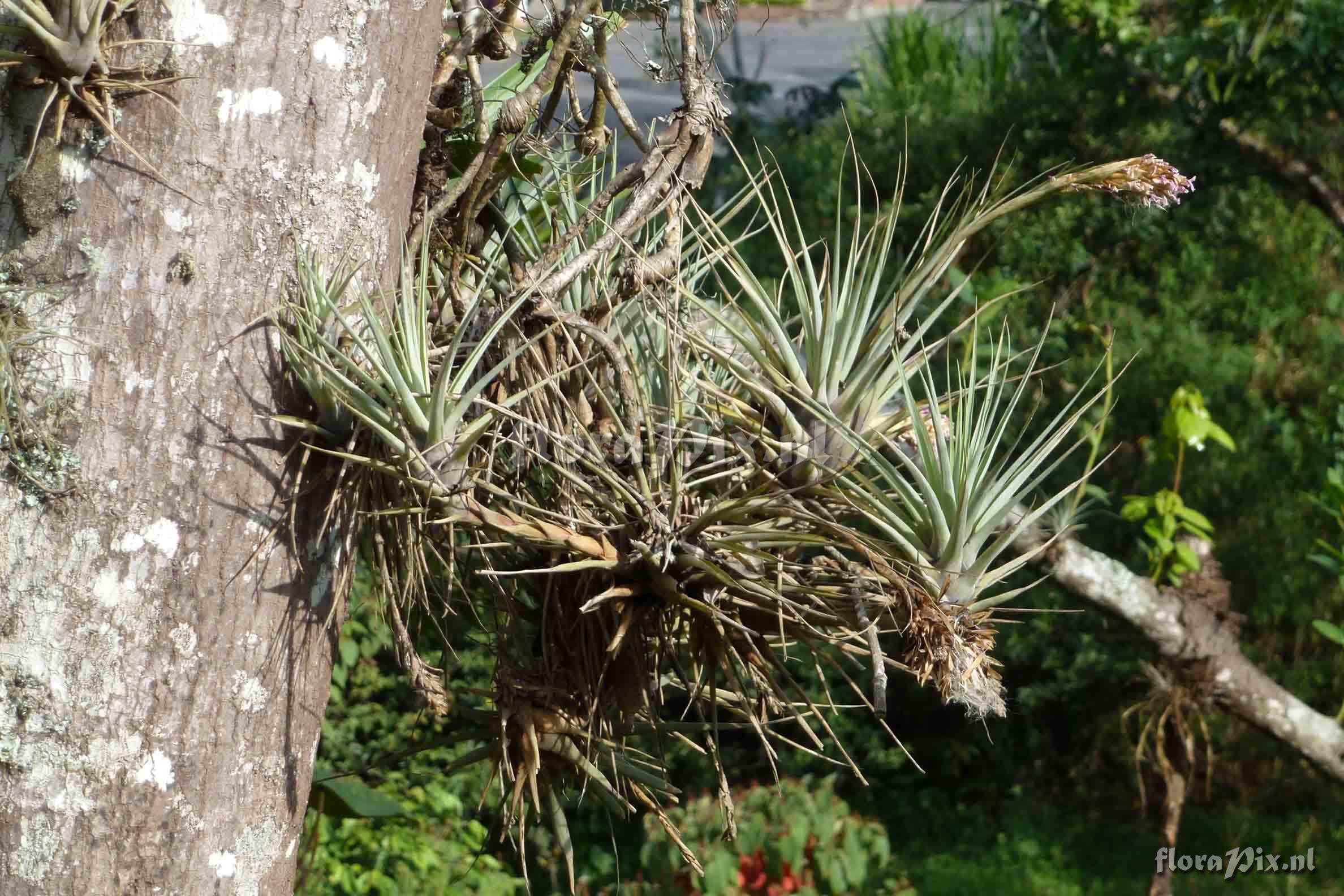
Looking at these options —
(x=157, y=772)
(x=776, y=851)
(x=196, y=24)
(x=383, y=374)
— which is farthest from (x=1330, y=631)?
(x=196, y=24)

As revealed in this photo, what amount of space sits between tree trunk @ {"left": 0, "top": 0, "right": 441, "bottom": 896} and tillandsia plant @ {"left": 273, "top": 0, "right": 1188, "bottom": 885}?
9 centimetres

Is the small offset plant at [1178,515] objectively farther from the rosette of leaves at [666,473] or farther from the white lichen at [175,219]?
the white lichen at [175,219]

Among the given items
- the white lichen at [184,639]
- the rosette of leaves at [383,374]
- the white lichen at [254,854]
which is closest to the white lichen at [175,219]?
the rosette of leaves at [383,374]

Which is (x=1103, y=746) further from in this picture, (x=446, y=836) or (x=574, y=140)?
(x=574, y=140)

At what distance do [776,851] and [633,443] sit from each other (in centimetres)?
313

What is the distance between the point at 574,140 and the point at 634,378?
46 centimetres

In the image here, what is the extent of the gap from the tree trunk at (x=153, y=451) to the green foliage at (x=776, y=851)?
2903 mm

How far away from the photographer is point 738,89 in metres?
5.83

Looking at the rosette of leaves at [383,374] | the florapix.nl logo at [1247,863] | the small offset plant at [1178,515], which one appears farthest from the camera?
the florapix.nl logo at [1247,863]

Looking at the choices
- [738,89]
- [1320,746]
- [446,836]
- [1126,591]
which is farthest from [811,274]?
[738,89]

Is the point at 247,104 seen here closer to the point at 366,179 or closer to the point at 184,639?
the point at 366,179

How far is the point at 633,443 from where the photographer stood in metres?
1.36

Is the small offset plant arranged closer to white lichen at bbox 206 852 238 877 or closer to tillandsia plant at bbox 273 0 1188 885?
tillandsia plant at bbox 273 0 1188 885

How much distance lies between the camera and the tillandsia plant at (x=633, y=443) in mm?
1217
